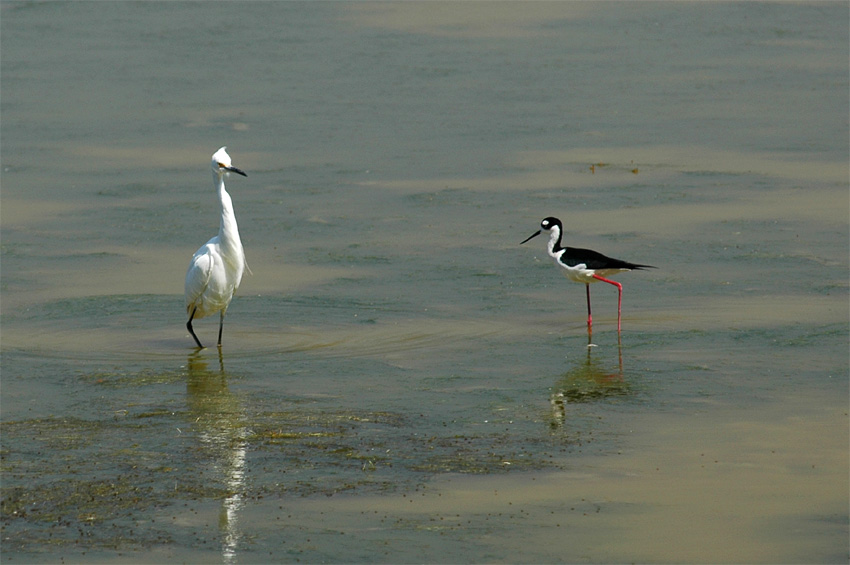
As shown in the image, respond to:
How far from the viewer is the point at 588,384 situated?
9070 millimetres

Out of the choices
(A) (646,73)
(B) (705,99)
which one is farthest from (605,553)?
(A) (646,73)

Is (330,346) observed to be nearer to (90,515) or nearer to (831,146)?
(90,515)

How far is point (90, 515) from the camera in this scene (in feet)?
21.7

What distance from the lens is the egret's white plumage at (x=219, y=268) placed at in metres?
10.6

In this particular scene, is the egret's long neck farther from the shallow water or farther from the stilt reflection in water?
the stilt reflection in water

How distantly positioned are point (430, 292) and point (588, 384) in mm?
2786

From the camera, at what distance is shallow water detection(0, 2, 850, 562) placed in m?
6.80

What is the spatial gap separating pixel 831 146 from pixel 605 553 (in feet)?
38.2

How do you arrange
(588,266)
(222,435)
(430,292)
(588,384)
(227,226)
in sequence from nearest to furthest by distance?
(222,435)
(588,384)
(227,226)
(588,266)
(430,292)

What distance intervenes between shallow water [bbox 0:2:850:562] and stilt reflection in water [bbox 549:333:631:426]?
0.03 metres

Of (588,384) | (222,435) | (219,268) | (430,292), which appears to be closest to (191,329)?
(219,268)

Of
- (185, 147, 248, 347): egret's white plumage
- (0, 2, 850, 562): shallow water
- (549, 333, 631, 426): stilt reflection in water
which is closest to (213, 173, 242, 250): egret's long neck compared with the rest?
(185, 147, 248, 347): egret's white plumage

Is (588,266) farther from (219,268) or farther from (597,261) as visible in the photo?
(219,268)

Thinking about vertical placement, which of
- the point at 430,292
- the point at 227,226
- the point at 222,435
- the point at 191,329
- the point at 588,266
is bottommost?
the point at 222,435
